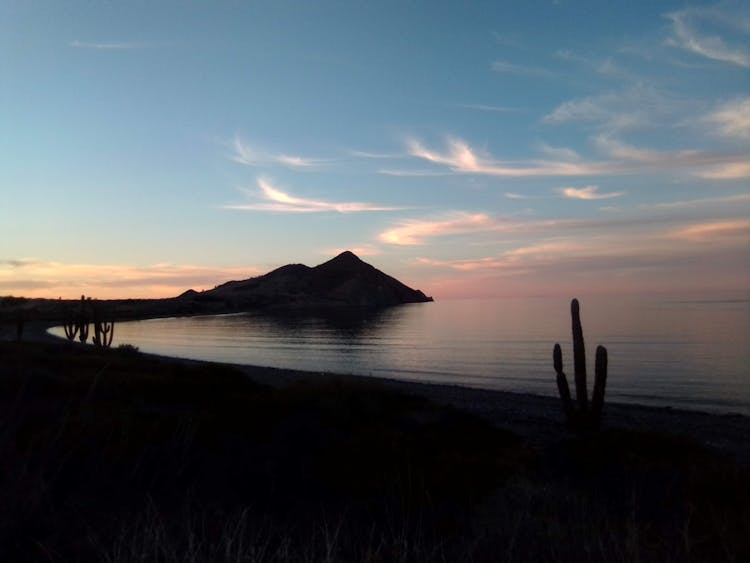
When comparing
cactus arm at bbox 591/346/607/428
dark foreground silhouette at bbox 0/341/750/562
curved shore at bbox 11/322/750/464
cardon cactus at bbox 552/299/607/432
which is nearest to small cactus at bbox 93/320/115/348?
curved shore at bbox 11/322/750/464

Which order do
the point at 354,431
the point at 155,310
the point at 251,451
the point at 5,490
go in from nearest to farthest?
the point at 5,490, the point at 251,451, the point at 354,431, the point at 155,310

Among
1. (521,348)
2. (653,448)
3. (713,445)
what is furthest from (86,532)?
(521,348)

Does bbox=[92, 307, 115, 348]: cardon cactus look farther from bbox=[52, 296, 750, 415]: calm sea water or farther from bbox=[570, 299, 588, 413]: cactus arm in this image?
bbox=[570, 299, 588, 413]: cactus arm

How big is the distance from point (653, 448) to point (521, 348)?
38.5 metres

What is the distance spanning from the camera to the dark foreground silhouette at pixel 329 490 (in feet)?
15.3

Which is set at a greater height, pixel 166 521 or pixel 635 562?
pixel 635 562

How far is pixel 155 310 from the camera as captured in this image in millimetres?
143250

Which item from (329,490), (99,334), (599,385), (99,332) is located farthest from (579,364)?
(99,334)

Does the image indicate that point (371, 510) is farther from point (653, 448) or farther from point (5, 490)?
point (653, 448)

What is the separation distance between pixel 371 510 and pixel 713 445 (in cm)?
1210

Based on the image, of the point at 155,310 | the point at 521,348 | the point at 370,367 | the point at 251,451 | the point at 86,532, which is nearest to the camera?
the point at 86,532

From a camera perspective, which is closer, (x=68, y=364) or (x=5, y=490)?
(x=5, y=490)

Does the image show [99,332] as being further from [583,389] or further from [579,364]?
[583,389]

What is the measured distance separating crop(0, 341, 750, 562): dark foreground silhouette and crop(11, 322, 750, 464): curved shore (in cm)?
202
